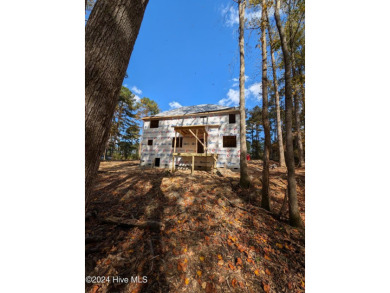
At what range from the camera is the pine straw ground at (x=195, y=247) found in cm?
235

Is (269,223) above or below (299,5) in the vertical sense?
below

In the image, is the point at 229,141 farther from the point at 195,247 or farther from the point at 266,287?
the point at 266,287

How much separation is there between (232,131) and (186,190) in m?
8.13

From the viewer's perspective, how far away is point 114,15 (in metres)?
1.56

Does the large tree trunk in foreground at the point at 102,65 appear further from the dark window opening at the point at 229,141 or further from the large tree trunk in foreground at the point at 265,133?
the dark window opening at the point at 229,141

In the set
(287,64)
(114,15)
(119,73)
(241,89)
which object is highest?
(241,89)

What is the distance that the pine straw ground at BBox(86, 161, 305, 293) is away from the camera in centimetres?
235

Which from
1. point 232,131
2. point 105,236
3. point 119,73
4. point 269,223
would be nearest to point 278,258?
point 269,223

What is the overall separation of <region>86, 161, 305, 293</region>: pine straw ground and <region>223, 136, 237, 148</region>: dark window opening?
7.52 m

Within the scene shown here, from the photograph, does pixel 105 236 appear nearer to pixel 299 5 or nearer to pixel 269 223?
pixel 269 223

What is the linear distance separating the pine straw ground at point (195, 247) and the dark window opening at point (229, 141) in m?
7.52

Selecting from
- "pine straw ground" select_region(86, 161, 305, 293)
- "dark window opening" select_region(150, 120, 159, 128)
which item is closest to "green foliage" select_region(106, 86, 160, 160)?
"dark window opening" select_region(150, 120, 159, 128)

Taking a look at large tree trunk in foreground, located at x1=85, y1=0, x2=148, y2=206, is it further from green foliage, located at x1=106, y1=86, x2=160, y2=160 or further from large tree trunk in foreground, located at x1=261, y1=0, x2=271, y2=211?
green foliage, located at x1=106, y1=86, x2=160, y2=160

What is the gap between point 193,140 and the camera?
1338 cm
